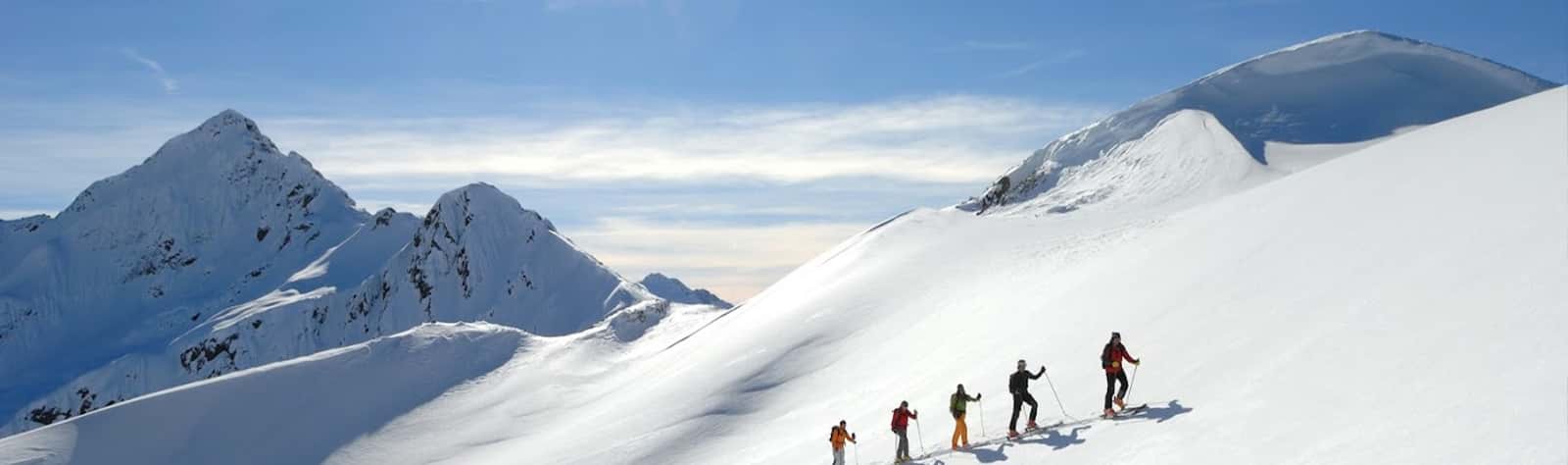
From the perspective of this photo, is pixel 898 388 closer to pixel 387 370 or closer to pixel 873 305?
pixel 873 305

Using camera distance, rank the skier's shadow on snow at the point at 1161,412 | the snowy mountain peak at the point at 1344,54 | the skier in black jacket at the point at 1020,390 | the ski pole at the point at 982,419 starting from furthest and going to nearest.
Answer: the snowy mountain peak at the point at 1344,54, the ski pole at the point at 982,419, the skier in black jacket at the point at 1020,390, the skier's shadow on snow at the point at 1161,412

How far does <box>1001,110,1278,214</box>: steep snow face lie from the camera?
5312 centimetres

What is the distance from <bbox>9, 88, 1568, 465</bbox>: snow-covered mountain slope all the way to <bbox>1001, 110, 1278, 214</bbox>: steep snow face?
312 cm

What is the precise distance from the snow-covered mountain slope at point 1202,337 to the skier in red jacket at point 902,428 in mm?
931

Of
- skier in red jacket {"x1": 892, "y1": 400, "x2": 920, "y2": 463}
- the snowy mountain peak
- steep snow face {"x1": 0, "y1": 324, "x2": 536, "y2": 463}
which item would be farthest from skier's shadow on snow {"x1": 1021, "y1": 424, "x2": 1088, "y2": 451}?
the snowy mountain peak

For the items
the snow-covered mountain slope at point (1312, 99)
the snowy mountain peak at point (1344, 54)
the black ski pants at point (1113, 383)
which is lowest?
the black ski pants at point (1113, 383)

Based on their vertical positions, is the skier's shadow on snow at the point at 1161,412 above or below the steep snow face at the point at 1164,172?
below

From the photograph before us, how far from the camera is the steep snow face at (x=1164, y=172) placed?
5312cm

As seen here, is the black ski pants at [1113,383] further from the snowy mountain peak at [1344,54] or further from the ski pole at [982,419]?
the snowy mountain peak at [1344,54]

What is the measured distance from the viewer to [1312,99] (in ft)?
247

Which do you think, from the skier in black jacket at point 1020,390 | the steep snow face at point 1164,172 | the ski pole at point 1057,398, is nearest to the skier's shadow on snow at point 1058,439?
the skier in black jacket at point 1020,390

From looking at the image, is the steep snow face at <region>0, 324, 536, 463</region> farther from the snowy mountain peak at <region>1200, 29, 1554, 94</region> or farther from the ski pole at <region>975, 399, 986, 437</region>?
the snowy mountain peak at <region>1200, 29, 1554, 94</region>

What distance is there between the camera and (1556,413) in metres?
12.4

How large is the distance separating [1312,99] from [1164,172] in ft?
81.3
